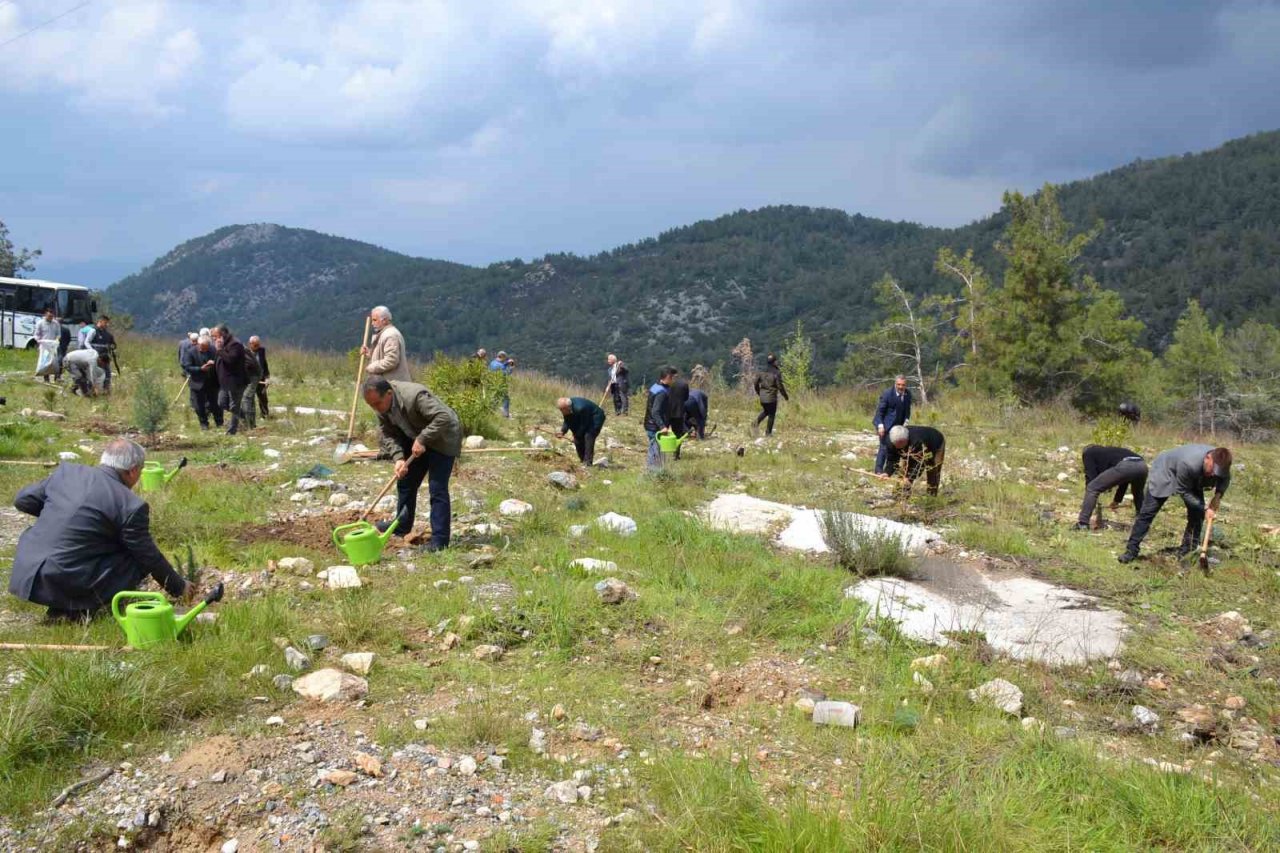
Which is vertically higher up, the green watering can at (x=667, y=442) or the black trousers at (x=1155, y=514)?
the green watering can at (x=667, y=442)

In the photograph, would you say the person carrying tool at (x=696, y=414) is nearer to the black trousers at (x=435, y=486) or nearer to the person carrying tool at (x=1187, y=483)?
the person carrying tool at (x=1187, y=483)

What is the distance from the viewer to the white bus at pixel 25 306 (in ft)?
72.0

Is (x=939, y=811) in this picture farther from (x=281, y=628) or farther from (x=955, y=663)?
(x=281, y=628)

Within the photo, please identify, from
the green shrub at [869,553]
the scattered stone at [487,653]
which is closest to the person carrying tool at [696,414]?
the green shrub at [869,553]

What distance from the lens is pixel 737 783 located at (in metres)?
2.90

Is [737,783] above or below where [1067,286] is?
below

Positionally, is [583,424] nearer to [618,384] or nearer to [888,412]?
[888,412]

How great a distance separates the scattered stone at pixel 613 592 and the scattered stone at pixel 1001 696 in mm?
1956

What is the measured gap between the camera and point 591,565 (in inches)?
215

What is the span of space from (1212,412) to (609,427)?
20256 millimetres

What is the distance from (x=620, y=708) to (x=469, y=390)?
24.1 ft

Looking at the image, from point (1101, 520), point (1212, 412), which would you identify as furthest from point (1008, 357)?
point (1101, 520)

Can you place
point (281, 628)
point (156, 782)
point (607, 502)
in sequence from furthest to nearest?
point (607, 502)
point (281, 628)
point (156, 782)

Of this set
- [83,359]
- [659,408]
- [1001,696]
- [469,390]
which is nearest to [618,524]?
[1001,696]
